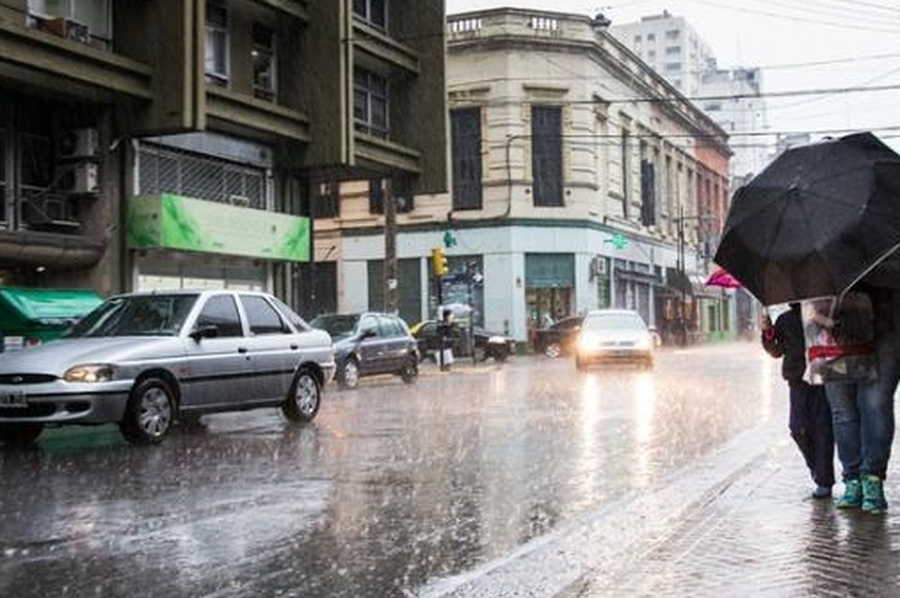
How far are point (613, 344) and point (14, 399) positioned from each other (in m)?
17.9

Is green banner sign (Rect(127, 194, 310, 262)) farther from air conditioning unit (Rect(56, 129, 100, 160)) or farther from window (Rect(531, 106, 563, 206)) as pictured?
window (Rect(531, 106, 563, 206))

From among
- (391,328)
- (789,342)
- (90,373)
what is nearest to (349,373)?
(391,328)

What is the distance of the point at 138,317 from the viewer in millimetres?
12852

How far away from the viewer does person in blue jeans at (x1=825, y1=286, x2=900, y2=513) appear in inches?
274

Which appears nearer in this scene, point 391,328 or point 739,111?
point 391,328

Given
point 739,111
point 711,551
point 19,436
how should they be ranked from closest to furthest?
point 711,551 < point 19,436 < point 739,111

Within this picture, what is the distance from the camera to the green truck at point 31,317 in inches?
661

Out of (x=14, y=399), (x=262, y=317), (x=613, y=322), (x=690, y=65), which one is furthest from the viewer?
(x=690, y=65)

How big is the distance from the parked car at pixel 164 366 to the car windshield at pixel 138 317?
1 cm

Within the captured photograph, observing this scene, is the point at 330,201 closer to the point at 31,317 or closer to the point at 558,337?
the point at 558,337

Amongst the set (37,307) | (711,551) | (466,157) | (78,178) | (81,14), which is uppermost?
(466,157)

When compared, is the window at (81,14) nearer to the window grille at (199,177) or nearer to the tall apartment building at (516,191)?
the window grille at (199,177)

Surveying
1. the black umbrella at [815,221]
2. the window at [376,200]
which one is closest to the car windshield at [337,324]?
the black umbrella at [815,221]

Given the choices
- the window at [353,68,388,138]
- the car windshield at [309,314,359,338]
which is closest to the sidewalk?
the car windshield at [309,314,359,338]
